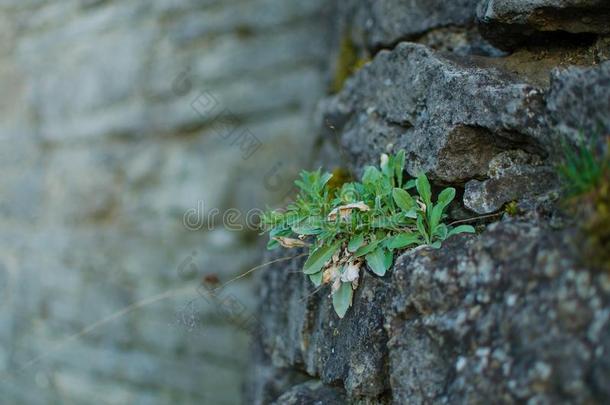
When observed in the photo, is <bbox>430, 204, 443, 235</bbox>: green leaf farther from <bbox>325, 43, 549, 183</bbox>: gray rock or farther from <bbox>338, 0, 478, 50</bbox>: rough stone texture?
<bbox>338, 0, 478, 50</bbox>: rough stone texture

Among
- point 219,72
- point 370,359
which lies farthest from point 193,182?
point 370,359

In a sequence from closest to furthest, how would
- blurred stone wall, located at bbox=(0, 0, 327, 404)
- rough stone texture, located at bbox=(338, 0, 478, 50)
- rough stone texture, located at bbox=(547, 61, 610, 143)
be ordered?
rough stone texture, located at bbox=(547, 61, 610, 143) < rough stone texture, located at bbox=(338, 0, 478, 50) < blurred stone wall, located at bbox=(0, 0, 327, 404)

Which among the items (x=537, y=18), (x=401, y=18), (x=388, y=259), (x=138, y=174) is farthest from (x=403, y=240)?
(x=138, y=174)

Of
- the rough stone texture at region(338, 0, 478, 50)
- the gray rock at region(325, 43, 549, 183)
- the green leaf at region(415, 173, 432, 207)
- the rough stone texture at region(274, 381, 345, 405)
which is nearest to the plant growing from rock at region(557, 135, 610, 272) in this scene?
the gray rock at region(325, 43, 549, 183)

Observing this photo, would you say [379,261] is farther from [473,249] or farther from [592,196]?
[592,196]

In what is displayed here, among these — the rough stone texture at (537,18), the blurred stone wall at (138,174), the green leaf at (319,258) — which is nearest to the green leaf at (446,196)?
the green leaf at (319,258)

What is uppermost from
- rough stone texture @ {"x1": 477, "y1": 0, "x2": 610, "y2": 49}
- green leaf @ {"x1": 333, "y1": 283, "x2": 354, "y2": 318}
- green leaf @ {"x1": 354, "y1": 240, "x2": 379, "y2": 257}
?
rough stone texture @ {"x1": 477, "y1": 0, "x2": 610, "y2": 49}
